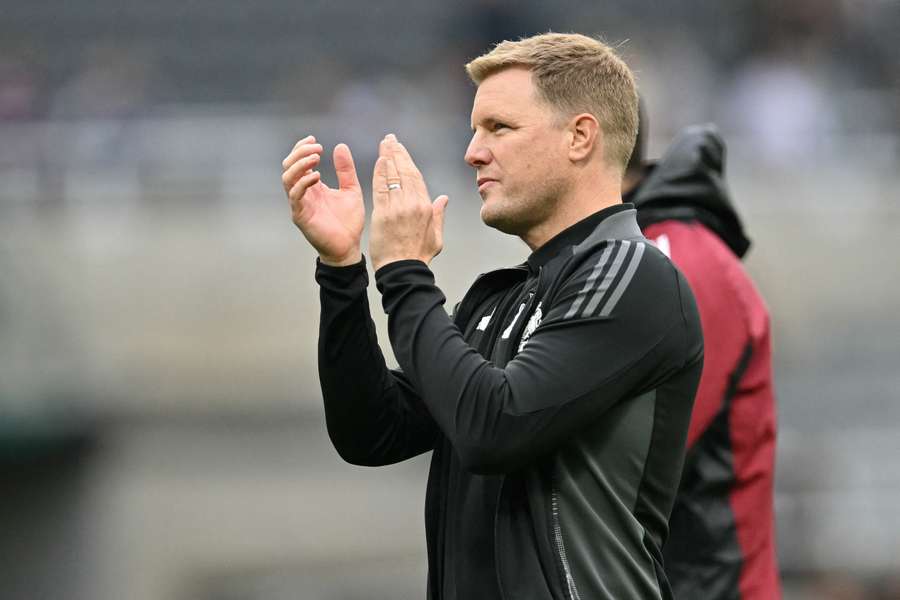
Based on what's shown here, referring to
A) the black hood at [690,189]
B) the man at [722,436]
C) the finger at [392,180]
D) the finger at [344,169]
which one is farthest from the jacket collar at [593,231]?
the black hood at [690,189]

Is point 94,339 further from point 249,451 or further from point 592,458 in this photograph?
point 592,458

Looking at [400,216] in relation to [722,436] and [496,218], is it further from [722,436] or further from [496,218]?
[722,436]

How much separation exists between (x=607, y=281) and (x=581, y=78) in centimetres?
45

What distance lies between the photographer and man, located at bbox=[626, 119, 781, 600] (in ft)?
13.6

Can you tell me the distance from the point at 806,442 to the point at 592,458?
25.1 feet

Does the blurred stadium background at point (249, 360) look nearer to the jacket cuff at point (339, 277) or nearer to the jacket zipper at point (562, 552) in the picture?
the jacket cuff at point (339, 277)

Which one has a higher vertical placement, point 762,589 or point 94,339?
point 94,339

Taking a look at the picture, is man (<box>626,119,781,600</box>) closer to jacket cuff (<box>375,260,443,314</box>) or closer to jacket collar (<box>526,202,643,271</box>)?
jacket collar (<box>526,202,643,271</box>)

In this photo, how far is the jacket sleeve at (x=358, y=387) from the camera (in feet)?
10.9

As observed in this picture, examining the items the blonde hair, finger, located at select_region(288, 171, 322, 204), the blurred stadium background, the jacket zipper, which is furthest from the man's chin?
the blurred stadium background

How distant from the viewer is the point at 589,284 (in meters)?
3.05

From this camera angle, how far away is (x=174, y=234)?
10570mm

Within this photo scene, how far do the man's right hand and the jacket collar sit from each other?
0.37m

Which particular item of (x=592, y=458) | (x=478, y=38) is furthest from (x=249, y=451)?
(x=592, y=458)
